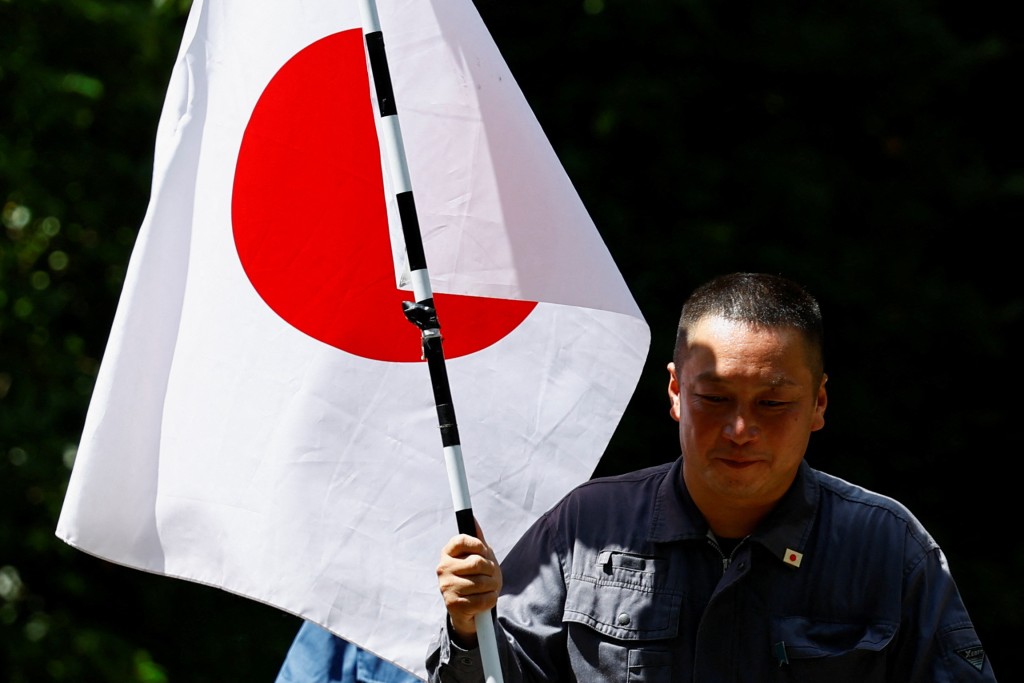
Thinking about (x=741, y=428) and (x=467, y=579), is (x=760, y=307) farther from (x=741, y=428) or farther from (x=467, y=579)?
(x=467, y=579)

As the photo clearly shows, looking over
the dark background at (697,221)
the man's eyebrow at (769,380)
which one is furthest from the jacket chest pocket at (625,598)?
the dark background at (697,221)

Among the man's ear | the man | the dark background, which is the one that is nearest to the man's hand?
the man

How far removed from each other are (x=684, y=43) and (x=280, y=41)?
98.6 inches

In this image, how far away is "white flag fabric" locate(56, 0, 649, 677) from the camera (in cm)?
225

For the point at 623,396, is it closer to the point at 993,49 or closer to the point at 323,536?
the point at 323,536

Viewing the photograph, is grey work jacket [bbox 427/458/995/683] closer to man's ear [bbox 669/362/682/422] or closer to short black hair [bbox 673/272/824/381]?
man's ear [bbox 669/362/682/422]

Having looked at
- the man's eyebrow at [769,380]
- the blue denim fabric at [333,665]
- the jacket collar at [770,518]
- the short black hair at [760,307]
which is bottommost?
the blue denim fabric at [333,665]

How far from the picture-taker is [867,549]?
6.59ft

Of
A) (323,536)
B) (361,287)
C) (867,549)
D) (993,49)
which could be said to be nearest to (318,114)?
(361,287)

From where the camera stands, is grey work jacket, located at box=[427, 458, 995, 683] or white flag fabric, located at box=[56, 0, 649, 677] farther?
white flag fabric, located at box=[56, 0, 649, 677]

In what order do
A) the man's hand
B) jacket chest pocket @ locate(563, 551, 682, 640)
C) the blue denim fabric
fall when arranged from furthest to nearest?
1. the blue denim fabric
2. jacket chest pocket @ locate(563, 551, 682, 640)
3. the man's hand

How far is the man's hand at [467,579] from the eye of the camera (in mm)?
1894

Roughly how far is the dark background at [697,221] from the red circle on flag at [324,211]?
2.07 metres

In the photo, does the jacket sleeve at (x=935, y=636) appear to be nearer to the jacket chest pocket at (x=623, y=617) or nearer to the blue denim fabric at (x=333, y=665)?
the jacket chest pocket at (x=623, y=617)
